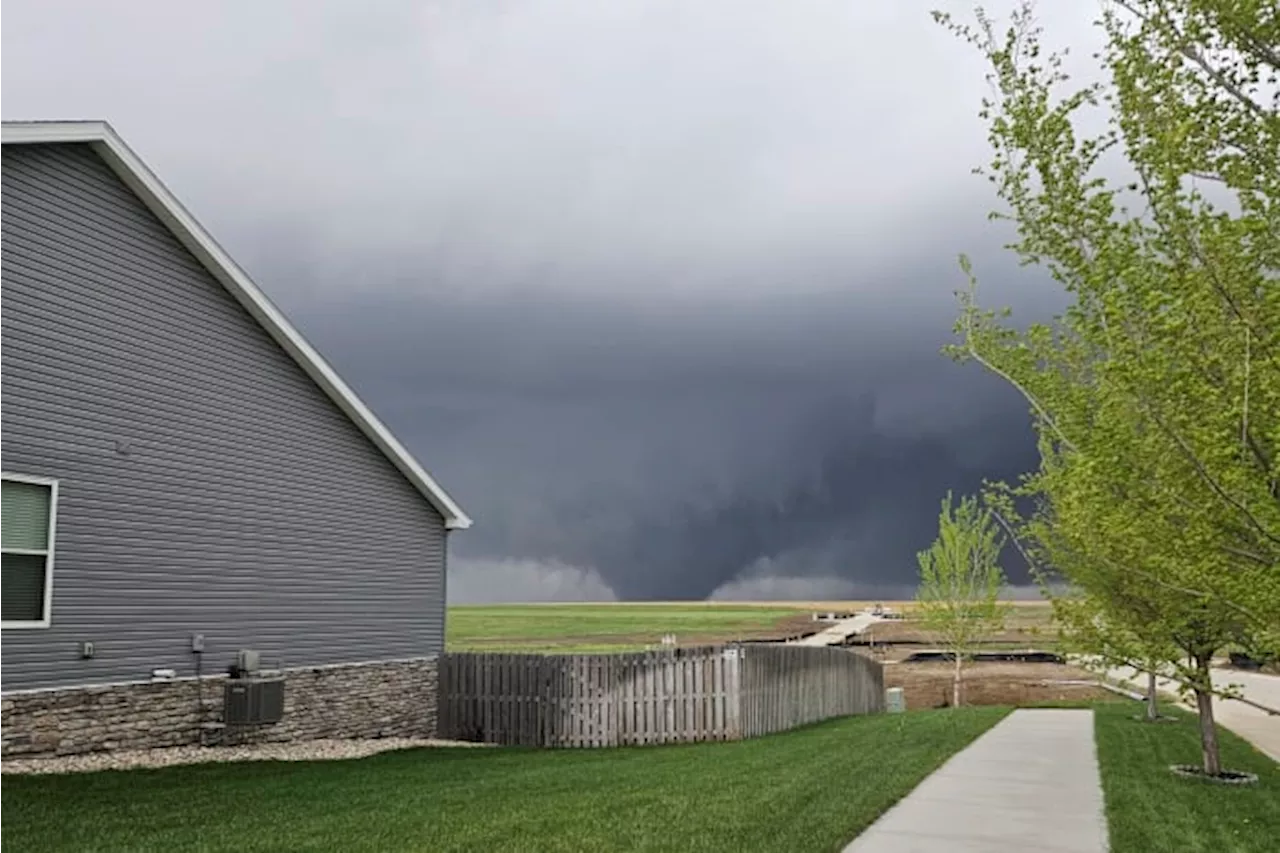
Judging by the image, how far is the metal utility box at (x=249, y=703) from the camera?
15.6 metres

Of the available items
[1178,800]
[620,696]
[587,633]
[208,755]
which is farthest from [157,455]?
[587,633]

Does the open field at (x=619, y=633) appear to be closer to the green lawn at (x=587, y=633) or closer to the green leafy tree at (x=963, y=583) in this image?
the green lawn at (x=587, y=633)

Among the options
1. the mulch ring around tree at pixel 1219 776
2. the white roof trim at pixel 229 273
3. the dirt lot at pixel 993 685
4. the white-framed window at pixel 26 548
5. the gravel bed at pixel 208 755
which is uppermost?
the white roof trim at pixel 229 273

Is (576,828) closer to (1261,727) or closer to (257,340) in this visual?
(257,340)

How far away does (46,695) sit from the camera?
12961 millimetres

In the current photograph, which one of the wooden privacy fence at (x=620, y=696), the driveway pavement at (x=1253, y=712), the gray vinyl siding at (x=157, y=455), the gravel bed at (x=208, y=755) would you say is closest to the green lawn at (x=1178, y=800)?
the driveway pavement at (x=1253, y=712)

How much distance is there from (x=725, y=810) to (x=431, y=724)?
1165 cm

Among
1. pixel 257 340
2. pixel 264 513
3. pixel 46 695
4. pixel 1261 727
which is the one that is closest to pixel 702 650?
pixel 264 513

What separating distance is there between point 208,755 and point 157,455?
13.0 feet

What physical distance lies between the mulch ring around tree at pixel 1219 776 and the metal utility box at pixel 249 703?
11944mm

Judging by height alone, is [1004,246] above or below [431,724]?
above

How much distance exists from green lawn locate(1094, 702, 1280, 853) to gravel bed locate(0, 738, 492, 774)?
994cm

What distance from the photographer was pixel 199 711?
50.6ft

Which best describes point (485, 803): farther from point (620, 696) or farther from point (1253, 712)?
point (1253, 712)
